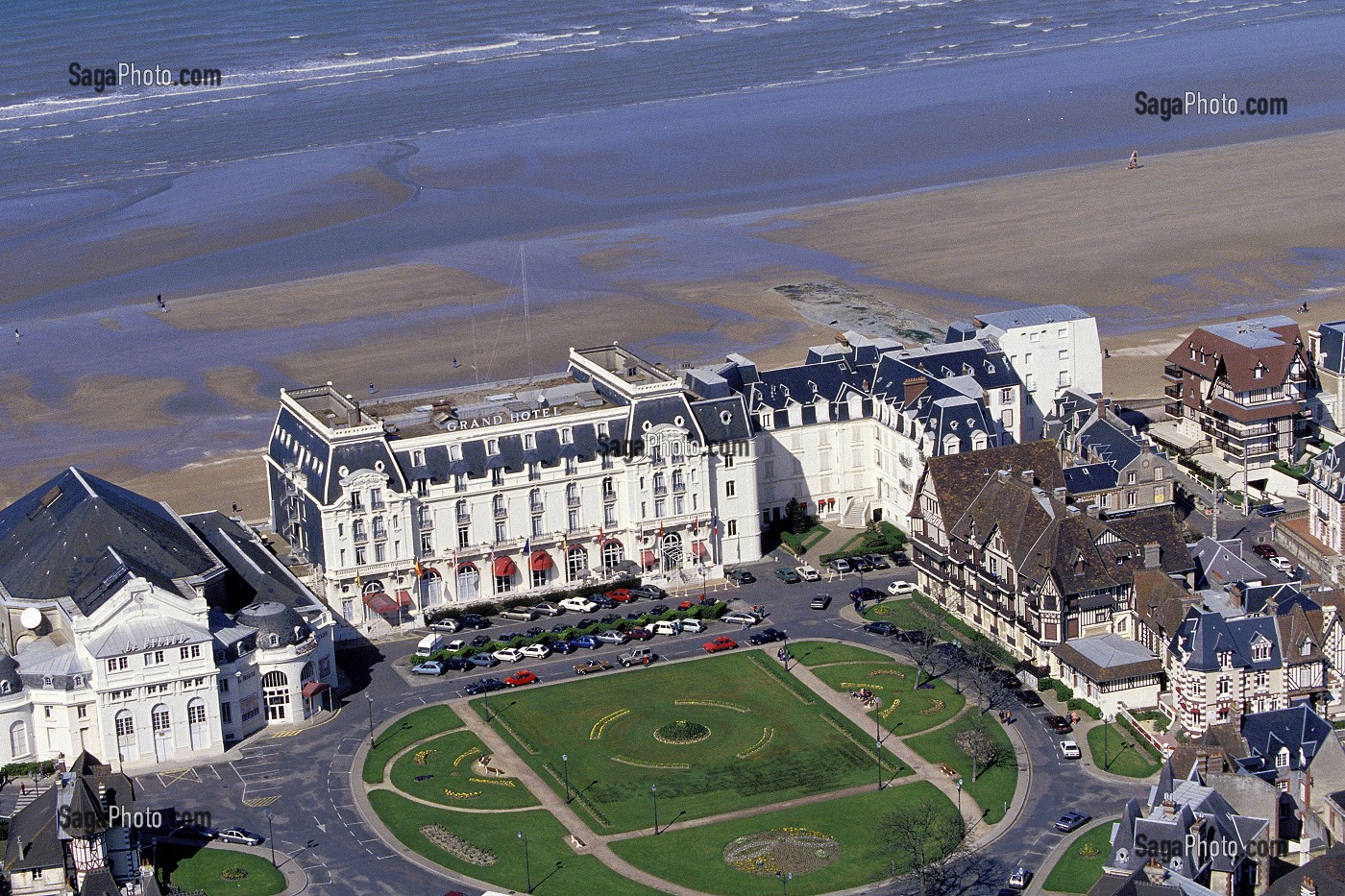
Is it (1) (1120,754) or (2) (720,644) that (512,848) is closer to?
(2) (720,644)

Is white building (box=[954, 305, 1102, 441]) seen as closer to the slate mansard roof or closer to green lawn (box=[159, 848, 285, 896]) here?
the slate mansard roof

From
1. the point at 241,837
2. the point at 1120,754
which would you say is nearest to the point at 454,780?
the point at 241,837

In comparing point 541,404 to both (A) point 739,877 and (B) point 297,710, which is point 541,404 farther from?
(A) point 739,877

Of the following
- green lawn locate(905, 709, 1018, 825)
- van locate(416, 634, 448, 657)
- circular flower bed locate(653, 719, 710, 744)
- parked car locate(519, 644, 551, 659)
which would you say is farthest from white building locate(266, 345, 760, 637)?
green lawn locate(905, 709, 1018, 825)

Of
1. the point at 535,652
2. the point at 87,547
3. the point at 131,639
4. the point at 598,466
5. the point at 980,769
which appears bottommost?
the point at 980,769

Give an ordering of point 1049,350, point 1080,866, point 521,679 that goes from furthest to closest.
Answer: point 1049,350 → point 521,679 → point 1080,866

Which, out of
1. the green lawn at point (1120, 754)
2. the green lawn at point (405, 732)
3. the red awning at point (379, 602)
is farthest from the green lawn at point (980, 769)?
the red awning at point (379, 602)
